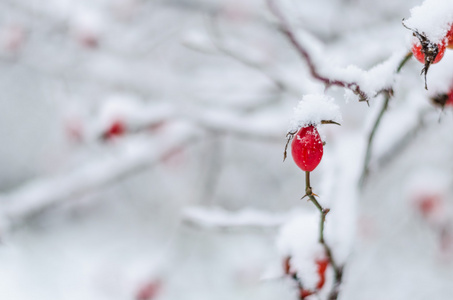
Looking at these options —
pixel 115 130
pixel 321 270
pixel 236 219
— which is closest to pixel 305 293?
pixel 321 270

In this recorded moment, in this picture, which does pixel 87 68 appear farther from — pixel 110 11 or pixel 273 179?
pixel 273 179

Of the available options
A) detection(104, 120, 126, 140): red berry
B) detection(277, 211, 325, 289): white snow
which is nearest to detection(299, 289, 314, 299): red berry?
detection(277, 211, 325, 289): white snow

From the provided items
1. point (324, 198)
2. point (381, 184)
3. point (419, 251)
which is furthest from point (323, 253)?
point (419, 251)

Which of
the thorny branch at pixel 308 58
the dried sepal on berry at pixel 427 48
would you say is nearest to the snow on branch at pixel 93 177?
the thorny branch at pixel 308 58

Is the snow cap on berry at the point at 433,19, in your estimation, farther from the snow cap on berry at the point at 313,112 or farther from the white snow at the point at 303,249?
the white snow at the point at 303,249

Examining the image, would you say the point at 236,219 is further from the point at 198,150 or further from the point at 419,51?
the point at 198,150

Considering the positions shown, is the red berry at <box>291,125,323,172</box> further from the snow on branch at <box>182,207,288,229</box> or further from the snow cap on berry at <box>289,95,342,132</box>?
the snow on branch at <box>182,207,288,229</box>
